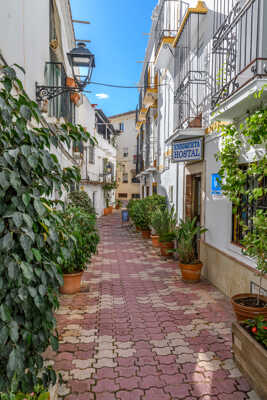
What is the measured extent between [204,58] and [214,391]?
6.52 m

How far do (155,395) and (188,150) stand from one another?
527cm

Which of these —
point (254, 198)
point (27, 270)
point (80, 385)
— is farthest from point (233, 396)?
point (27, 270)

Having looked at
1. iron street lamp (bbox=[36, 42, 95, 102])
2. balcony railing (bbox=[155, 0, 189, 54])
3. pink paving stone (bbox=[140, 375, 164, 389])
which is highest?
A: balcony railing (bbox=[155, 0, 189, 54])

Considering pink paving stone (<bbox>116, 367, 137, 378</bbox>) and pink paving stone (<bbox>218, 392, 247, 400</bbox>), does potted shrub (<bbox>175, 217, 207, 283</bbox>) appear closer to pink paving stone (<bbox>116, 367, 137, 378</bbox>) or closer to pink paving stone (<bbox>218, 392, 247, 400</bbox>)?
pink paving stone (<bbox>116, 367, 137, 378</bbox>)

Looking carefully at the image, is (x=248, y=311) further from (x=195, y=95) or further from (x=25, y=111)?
(x=195, y=95)

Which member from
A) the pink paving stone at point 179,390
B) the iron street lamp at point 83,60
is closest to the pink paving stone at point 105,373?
the pink paving stone at point 179,390

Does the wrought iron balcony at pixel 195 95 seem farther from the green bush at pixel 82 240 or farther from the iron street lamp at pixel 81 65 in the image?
the green bush at pixel 82 240

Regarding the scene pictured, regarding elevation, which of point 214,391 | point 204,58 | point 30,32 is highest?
point 204,58

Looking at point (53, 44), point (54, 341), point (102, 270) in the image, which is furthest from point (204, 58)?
point (54, 341)

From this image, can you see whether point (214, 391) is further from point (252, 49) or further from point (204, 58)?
point (204, 58)

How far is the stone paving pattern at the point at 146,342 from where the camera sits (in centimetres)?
292

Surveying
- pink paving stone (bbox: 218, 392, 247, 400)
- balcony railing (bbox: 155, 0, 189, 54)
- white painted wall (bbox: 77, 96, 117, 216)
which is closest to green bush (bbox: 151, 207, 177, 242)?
balcony railing (bbox: 155, 0, 189, 54)

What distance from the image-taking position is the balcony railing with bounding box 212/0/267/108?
3.97 meters

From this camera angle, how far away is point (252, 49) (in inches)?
187
